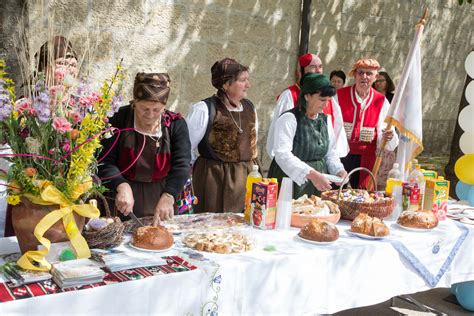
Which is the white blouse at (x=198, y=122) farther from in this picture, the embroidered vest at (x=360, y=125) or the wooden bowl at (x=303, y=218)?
the embroidered vest at (x=360, y=125)

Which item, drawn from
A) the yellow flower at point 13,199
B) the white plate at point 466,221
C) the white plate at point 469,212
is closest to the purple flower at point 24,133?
the yellow flower at point 13,199

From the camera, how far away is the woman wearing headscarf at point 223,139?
3.96 meters

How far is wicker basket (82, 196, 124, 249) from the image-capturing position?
2396 millimetres

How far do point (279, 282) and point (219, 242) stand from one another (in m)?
0.32

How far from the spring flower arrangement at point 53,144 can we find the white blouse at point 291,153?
1693 mm

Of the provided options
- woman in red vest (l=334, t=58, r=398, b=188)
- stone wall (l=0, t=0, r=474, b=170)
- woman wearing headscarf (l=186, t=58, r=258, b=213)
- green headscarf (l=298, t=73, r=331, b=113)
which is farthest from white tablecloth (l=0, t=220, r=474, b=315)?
stone wall (l=0, t=0, r=474, b=170)

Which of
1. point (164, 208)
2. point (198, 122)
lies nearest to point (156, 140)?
point (164, 208)

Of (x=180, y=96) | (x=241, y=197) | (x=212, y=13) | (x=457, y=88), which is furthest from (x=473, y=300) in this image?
(x=457, y=88)

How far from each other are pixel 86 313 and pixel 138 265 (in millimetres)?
320

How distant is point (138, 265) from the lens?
7.43ft

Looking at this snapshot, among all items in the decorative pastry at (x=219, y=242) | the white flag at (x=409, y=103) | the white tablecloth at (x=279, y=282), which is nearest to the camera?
the white tablecloth at (x=279, y=282)

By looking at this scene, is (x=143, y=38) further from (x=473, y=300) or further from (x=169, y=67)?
(x=473, y=300)

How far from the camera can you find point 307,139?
3916 mm

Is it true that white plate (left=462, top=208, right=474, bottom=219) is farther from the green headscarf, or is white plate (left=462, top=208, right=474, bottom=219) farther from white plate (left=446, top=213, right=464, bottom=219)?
the green headscarf
